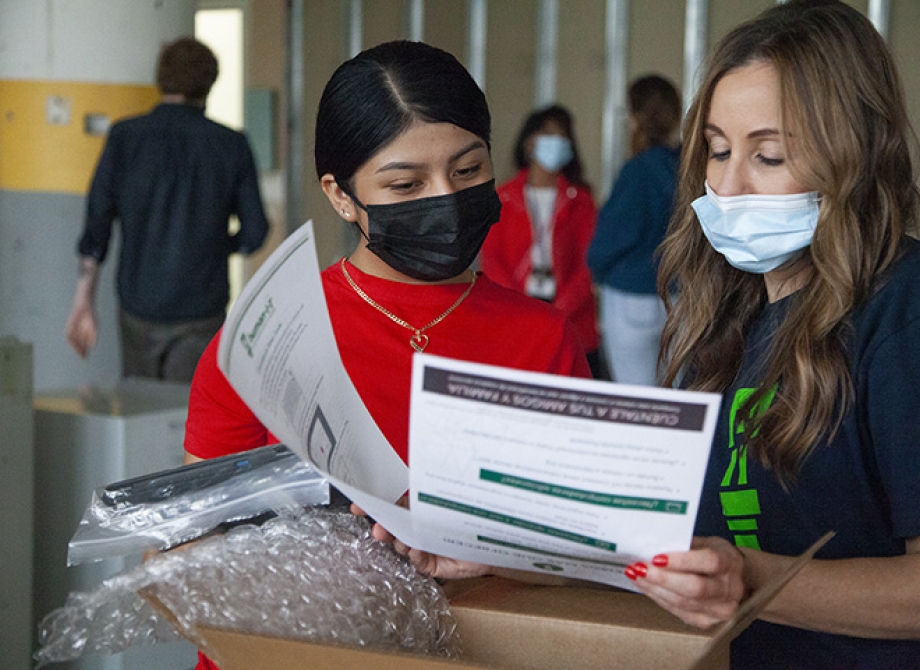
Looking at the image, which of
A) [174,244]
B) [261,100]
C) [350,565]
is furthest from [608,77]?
[350,565]

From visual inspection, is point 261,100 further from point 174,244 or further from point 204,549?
point 204,549

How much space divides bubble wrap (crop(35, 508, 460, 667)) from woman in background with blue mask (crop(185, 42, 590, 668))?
37 cm

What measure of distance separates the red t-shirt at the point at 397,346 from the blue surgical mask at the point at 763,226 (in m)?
0.32

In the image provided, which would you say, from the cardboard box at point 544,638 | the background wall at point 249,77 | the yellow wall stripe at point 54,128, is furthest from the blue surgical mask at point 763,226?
the yellow wall stripe at point 54,128

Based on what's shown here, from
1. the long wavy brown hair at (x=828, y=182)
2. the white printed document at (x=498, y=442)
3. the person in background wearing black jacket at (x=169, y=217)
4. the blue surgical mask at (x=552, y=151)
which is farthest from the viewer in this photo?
the blue surgical mask at (x=552, y=151)

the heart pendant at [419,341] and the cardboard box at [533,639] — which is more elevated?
the heart pendant at [419,341]

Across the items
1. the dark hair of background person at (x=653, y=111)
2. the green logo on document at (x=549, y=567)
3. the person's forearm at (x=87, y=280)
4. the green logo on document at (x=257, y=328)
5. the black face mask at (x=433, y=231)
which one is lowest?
the person's forearm at (x=87, y=280)

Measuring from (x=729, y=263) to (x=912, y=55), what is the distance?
5.85 metres

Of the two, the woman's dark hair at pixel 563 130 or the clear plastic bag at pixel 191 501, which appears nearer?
the clear plastic bag at pixel 191 501

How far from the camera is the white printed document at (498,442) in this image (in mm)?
763

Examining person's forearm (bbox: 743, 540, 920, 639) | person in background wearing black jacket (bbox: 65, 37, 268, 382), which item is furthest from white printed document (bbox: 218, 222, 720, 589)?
person in background wearing black jacket (bbox: 65, 37, 268, 382)

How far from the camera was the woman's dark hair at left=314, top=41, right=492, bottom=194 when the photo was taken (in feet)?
4.63

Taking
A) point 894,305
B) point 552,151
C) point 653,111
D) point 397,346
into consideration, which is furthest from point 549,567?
point 552,151

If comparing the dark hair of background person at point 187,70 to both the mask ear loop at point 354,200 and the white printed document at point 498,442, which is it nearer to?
the mask ear loop at point 354,200
